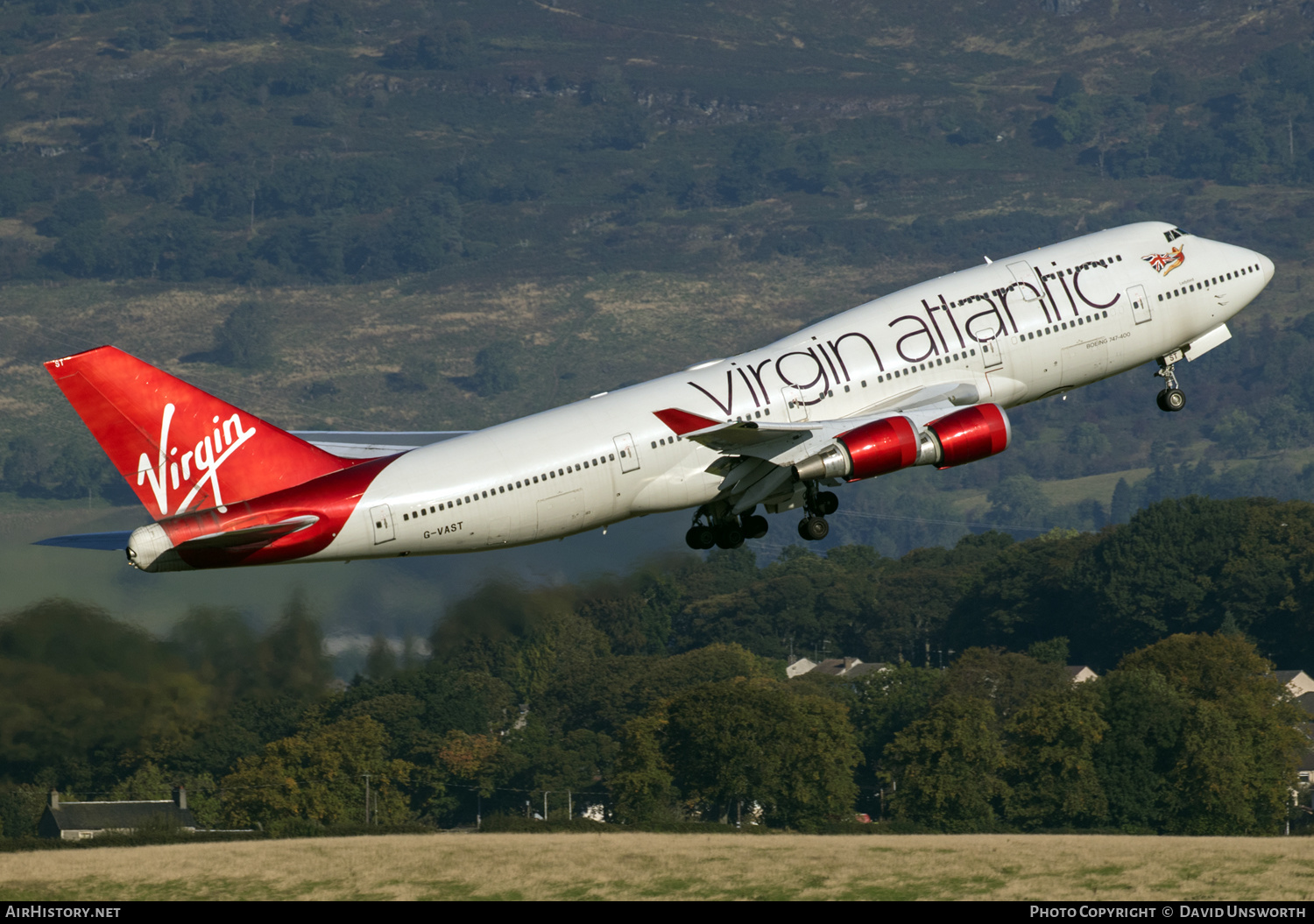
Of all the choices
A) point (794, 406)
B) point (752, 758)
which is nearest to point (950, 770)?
point (752, 758)

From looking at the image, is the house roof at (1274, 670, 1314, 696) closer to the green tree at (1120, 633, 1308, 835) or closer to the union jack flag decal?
the green tree at (1120, 633, 1308, 835)

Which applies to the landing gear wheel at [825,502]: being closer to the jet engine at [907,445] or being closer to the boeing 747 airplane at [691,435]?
the boeing 747 airplane at [691,435]

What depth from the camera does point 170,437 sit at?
5175cm

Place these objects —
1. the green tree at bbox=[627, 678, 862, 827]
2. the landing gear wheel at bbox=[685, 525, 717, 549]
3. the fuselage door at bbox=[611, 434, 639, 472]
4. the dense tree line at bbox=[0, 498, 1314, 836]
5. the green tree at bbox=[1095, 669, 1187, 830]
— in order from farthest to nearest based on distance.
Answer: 1. the green tree at bbox=[1095, 669, 1187, 830]
2. the green tree at bbox=[627, 678, 862, 827]
3. the dense tree line at bbox=[0, 498, 1314, 836]
4. the landing gear wheel at bbox=[685, 525, 717, 549]
5. the fuselage door at bbox=[611, 434, 639, 472]

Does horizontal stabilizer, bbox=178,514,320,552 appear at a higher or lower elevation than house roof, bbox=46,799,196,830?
higher

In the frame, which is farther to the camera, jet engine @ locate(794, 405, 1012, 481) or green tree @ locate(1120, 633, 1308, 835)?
green tree @ locate(1120, 633, 1308, 835)

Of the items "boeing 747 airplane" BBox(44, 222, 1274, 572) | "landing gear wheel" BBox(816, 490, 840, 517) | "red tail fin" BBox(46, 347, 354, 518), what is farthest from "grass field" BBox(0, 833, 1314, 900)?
"red tail fin" BBox(46, 347, 354, 518)

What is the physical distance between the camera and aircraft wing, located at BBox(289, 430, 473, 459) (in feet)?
192

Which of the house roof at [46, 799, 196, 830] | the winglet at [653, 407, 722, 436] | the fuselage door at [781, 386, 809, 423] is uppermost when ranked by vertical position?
the fuselage door at [781, 386, 809, 423]

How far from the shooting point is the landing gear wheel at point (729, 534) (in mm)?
58375

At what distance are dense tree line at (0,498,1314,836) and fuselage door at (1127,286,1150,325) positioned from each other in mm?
25793

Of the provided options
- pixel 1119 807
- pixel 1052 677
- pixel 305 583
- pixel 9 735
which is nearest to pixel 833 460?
pixel 305 583

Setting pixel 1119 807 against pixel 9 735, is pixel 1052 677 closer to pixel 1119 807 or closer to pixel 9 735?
pixel 1119 807

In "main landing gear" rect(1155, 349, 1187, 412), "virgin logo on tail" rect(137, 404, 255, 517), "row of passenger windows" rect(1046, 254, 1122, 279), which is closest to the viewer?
"virgin logo on tail" rect(137, 404, 255, 517)
